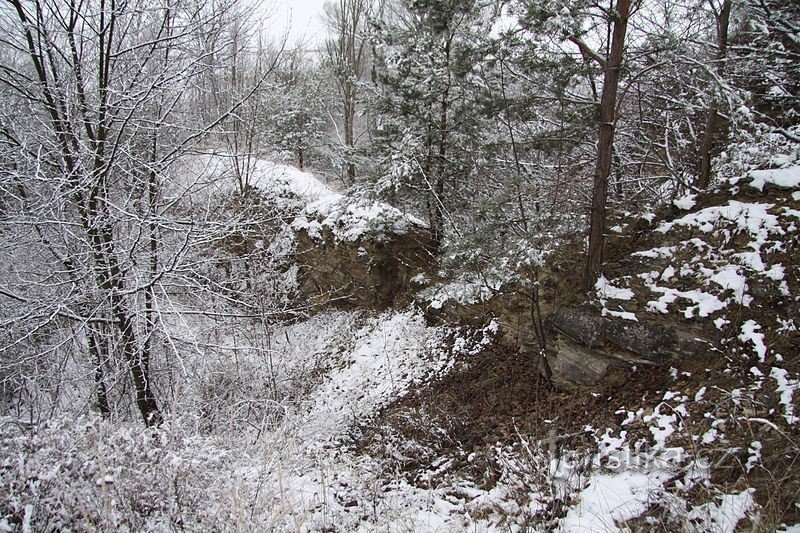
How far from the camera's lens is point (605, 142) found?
213 inches

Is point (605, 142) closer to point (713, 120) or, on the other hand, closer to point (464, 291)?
point (713, 120)

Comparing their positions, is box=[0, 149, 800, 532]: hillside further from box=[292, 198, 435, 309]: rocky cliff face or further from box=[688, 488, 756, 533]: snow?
box=[292, 198, 435, 309]: rocky cliff face

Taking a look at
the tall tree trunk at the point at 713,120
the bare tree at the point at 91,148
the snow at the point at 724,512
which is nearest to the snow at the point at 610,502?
the snow at the point at 724,512

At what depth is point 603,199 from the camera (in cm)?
550

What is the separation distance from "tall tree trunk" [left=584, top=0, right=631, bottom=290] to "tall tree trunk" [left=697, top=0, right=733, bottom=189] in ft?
5.58

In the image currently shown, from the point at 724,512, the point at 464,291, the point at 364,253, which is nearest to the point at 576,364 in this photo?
the point at 464,291

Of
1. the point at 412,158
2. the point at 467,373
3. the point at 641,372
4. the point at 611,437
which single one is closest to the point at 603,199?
the point at 641,372

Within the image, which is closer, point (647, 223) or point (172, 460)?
point (172, 460)

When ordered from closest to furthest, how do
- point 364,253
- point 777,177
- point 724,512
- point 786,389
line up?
point 724,512 → point 786,389 → point 777,177 → point 364,253

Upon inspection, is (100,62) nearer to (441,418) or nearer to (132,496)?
(132,496)

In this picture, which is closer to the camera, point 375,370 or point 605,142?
point 605,142

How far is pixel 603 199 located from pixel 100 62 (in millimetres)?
6694

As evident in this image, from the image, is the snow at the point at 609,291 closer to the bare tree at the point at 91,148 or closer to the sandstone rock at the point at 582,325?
the sandstone rock at the point at 582,325

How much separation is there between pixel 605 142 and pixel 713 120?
2.45 metres
